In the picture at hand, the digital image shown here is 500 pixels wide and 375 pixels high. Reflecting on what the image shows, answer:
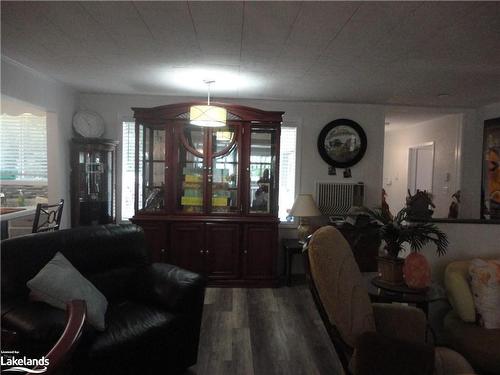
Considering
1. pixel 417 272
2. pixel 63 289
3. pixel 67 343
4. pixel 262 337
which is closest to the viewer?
pixel 67 343

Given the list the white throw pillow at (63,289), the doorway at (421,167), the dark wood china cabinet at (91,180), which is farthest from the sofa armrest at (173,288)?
the doorway at (421,167)

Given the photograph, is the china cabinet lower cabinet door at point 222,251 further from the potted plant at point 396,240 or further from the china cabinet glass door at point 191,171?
the potted plant at point 396,240

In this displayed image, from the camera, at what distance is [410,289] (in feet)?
6.97

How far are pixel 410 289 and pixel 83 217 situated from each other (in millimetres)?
3527

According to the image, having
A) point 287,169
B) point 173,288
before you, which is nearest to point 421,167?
point 287,169

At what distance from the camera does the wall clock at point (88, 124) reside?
4062 millimetres

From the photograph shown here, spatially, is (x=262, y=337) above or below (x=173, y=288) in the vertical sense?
below

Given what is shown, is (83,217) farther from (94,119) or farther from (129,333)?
(129,333)

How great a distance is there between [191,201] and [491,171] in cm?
380

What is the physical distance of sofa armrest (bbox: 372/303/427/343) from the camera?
→ 1916 millimetres

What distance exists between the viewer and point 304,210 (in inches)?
158

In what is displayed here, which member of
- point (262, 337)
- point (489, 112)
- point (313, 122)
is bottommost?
point (262, 337)

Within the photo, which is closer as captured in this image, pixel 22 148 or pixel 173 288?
pixel 173 288

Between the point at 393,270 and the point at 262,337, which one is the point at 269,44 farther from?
the point at 262,337
